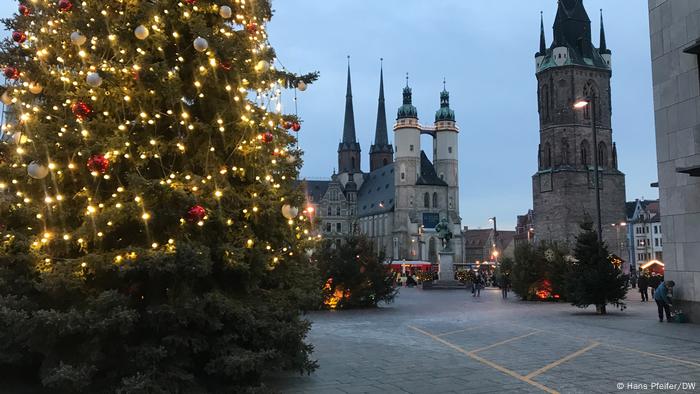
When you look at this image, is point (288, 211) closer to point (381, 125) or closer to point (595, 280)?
point (595, 280)

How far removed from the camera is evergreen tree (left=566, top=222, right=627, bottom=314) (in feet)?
70.2

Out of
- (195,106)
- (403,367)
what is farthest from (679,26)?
(195,106)

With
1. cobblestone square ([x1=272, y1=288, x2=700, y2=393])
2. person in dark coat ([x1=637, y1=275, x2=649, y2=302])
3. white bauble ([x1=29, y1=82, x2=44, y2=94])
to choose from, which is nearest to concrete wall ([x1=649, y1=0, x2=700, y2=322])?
cobblestone square ([x1=272, y1=288, x2=700, y2=393])

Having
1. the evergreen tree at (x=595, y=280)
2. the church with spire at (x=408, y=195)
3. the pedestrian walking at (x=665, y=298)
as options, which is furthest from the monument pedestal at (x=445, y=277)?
the church with spire at (x=408, y=195)

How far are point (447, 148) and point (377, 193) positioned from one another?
58.3 ft

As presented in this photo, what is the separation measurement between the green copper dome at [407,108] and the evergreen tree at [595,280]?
102 metres

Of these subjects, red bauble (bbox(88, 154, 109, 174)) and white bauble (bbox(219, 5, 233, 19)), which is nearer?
red bauble (bbox(88, 154, 109, 174))

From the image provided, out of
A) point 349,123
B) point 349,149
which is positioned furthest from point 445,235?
point 349,123

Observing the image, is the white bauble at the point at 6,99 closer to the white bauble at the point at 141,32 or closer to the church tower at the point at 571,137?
the white bauble at the point at 141,32

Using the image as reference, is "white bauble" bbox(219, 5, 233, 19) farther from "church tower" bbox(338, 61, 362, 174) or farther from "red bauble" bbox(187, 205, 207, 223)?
"church tower" bbox(338, 61, 362, 174)

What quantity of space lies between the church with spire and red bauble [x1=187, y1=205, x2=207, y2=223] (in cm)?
10267

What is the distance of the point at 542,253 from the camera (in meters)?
30.5

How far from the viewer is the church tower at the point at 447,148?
123156 mm

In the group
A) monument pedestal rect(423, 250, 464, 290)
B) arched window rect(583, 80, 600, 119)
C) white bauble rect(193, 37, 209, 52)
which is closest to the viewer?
white bauble rect(193, 37, 209, 52)
